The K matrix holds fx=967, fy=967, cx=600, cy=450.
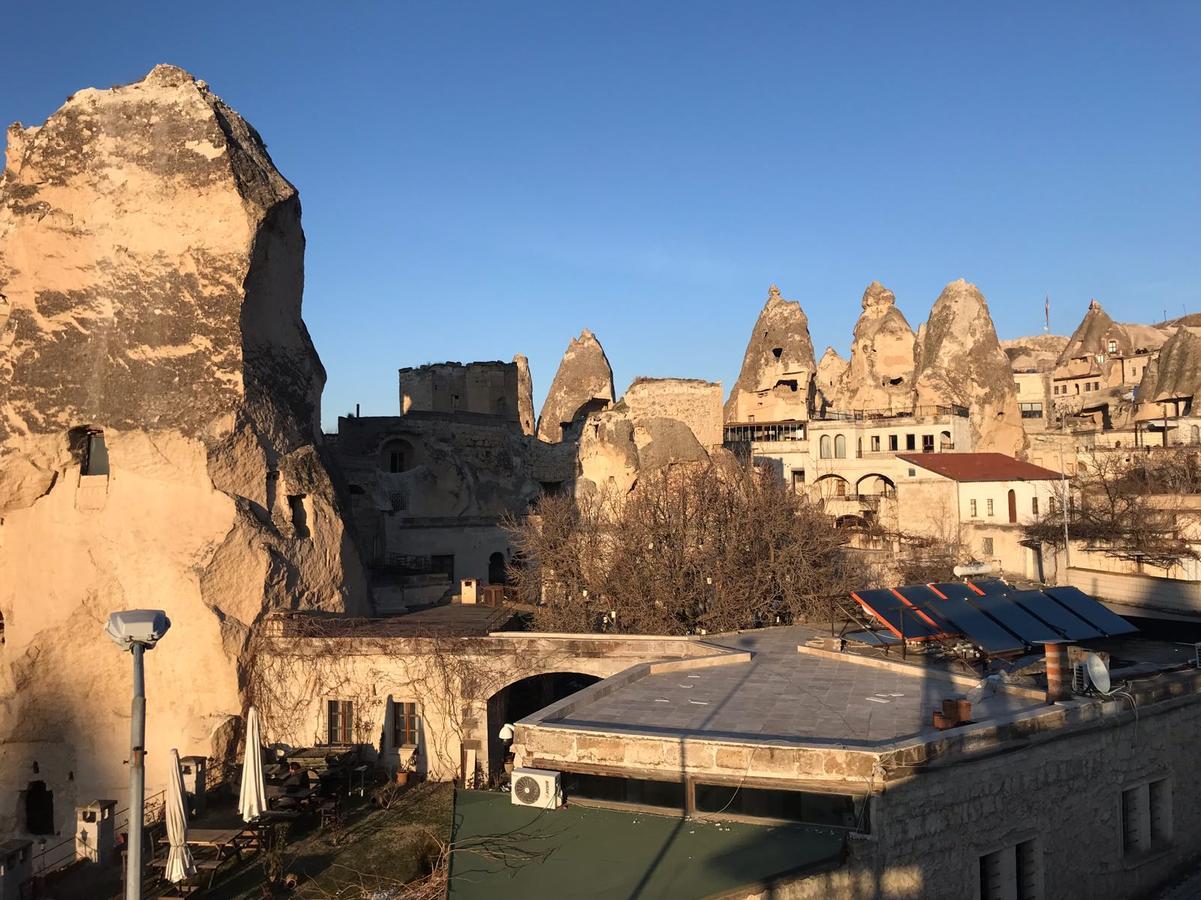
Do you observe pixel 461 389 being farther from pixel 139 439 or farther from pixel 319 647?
pixel 319 647

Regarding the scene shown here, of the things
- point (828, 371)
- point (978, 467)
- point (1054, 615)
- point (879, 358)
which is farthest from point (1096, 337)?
point (1054, 615)

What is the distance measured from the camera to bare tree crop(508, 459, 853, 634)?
21.2m

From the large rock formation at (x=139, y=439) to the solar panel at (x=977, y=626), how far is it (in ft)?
38.5

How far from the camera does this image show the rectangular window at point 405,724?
16.6 m

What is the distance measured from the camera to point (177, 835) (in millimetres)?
11836

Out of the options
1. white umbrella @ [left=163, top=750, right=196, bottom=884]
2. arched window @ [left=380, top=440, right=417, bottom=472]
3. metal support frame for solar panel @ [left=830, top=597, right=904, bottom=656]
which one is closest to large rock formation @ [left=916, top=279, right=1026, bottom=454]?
arched window @ [left=380, top=440, right=417, bottom=472]

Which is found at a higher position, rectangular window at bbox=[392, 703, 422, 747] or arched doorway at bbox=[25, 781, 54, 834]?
rectangular window at bbox=[392, 703, 422, 747]

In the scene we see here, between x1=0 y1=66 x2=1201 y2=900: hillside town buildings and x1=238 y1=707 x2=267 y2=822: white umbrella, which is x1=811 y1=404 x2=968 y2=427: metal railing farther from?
x1=238 y1=707 x2=267 y2=822: white umbrella

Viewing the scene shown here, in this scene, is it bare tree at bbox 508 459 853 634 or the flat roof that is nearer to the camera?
the flat roof

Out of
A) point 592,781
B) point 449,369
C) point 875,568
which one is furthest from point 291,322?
point 449,369

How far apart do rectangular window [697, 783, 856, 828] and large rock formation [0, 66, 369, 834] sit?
10.0 metres

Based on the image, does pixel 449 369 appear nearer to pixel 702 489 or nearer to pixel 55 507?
pixel 702 489

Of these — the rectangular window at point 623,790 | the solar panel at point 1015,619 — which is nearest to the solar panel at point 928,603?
the solar panel at point 1015,619

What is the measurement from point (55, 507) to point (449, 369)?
30.7 metres
